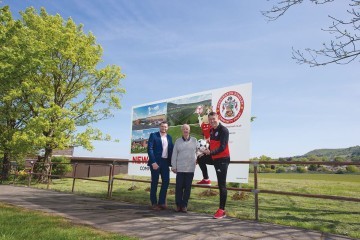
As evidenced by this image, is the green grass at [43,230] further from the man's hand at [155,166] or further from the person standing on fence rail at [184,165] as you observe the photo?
the person standing on fence rail at [184,165]

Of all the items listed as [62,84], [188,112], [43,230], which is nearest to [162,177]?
[43,230]

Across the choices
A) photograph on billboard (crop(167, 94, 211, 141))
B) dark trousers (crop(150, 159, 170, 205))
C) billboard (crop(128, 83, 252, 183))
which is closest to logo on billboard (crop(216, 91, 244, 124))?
billboard (crop(128, 83, 252, 183))

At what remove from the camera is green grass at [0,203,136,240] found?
3811mm

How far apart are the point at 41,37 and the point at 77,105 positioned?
501cm

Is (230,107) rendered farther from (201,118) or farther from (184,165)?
(184,165)

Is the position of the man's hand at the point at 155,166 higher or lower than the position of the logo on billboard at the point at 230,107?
lower

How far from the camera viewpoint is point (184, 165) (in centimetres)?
634

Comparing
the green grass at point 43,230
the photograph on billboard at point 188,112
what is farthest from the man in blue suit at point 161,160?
the photograph on billboard at point 188,112

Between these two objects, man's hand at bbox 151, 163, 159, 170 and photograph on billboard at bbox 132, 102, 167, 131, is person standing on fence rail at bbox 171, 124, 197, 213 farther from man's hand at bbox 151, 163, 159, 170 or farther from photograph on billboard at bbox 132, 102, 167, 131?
photograph on billboard at bbox 132, 102, 167, 131

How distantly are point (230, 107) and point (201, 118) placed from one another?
141 cm

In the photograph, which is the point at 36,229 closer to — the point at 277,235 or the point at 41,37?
the point at 277,235

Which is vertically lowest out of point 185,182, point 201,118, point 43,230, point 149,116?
point 43,230

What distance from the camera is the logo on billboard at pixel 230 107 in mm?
8805

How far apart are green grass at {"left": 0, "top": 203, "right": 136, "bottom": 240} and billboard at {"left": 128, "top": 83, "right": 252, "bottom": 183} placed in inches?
162
